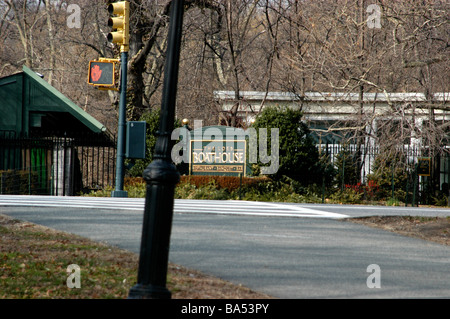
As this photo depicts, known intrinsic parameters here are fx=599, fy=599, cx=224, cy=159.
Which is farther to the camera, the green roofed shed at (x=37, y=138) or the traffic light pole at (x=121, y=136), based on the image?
the green roofed shed at (x=37, y=138)

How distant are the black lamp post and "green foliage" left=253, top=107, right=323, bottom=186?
43.5ft

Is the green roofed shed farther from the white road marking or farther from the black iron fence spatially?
the white road marking

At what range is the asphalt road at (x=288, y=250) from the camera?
6699 millimetres

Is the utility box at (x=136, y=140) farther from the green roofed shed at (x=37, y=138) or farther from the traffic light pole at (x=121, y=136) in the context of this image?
the green roofed shed at (x=37, y=138)

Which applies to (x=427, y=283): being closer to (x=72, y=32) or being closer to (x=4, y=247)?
(x=4, y=247)

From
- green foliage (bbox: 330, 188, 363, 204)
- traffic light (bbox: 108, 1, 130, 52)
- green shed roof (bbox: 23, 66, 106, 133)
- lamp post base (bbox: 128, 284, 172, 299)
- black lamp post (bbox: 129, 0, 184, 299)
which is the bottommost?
green foliage (bbox: 330, 188, 363, 204)

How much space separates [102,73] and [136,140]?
198cm

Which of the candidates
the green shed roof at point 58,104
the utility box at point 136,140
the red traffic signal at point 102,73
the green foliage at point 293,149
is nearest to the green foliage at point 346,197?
the green foliage at point 293,149

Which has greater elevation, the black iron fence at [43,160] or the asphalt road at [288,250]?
the black iron fence at [43,160]

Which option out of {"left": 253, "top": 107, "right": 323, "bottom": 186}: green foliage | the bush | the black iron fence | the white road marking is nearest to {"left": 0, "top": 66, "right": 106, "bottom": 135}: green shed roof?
the black iron fence

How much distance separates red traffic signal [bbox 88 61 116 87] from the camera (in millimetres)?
15680

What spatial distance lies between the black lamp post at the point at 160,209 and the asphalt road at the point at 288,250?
1530 millimetres

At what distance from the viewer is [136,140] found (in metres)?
15.8
